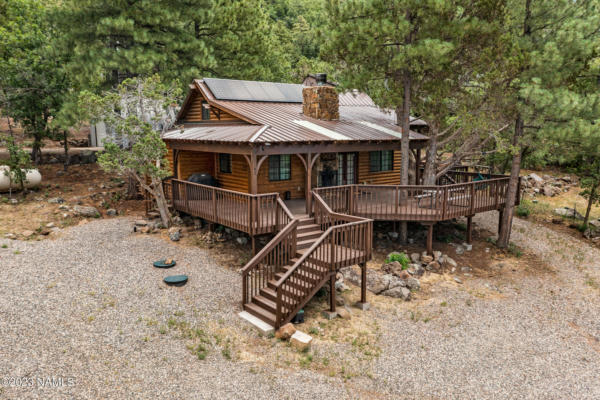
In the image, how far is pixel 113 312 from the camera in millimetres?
9555

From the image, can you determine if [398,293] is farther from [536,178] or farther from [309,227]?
[536,178]

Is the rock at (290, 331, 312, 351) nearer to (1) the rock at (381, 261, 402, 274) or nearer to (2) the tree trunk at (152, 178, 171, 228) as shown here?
(1) the rock at (381, 261, 402, 274)

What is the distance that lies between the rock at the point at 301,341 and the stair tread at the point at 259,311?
785 millimetres

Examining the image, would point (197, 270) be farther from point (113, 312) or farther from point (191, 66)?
point (191, 66)

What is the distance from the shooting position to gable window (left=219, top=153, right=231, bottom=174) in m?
17.2

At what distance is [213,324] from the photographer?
953cm

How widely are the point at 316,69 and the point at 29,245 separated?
23862 millimetres

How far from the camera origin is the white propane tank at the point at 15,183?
17406mm

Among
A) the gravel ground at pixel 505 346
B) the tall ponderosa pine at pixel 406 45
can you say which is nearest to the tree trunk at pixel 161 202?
the tall ponderosa pine at pixel 406 45

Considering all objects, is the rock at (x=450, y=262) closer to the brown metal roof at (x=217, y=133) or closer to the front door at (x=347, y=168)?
the front door at (x=347, y=168)

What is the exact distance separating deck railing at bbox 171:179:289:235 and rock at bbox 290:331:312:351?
4.08 metres

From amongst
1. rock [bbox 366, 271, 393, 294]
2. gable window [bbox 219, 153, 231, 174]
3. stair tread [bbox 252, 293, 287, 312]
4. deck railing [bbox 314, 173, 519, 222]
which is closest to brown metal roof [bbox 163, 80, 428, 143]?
gable window [bbox 219, 153, 231, 174]

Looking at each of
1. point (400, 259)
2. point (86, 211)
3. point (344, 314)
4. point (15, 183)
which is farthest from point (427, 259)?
point (15, 183)

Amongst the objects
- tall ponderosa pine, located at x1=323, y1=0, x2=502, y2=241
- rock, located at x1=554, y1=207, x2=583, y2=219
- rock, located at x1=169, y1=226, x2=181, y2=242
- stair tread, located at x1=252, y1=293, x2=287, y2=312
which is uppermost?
tall ponderosa pine, located at x1=323, y1=0, x2=502, y2=241
